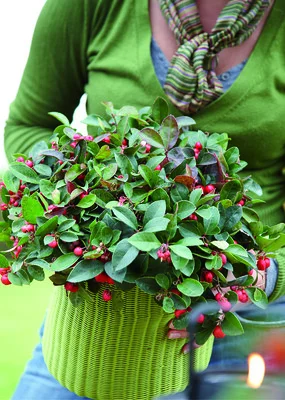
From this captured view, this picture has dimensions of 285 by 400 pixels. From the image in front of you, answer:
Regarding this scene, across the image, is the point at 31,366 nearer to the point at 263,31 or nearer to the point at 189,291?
the point at 189,291

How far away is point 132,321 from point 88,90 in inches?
21.5

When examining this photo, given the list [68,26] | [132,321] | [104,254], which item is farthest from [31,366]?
[68,26]

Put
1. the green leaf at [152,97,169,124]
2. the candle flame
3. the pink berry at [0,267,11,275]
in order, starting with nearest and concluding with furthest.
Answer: the candle flame, the pink berry at [0,267,11,275], the green leaf at [152,97,169,124]

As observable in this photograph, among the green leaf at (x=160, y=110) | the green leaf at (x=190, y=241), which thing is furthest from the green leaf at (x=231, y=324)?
the green leaf at (x=160, y=110)

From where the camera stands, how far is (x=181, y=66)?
114cm

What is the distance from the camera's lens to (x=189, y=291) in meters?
0.76

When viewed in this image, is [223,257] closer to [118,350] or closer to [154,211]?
[154,211]

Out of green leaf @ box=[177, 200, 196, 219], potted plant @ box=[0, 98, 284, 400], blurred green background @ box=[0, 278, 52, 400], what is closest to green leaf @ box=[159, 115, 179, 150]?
potted plant @ box=[0, 98, 284, 400]

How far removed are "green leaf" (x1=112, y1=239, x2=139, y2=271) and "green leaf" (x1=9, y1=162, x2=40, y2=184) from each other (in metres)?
0.18

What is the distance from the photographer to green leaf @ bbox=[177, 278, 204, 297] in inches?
29.6

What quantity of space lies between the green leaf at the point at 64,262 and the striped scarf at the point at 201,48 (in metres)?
0.45

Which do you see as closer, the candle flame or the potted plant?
the candle flame

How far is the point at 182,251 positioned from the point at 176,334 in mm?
174

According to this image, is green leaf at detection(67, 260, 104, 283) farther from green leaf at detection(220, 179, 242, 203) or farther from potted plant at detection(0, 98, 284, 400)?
green leaf at detection(220, 179, 242, 203)
